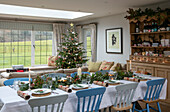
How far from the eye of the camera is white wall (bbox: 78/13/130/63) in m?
7.26

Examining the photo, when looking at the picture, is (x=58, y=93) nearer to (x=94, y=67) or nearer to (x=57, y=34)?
(x=94, y=67)

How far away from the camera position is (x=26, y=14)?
771 cm

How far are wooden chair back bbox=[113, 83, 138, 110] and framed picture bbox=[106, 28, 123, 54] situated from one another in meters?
4.35

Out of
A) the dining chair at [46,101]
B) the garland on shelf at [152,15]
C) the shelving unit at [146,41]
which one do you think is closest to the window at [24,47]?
the shelving unit at [146,41]

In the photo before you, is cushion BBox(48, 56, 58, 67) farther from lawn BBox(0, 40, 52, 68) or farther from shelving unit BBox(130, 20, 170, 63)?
shelving unit BBox(130, 20, 170, 63)

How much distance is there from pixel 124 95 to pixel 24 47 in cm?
689

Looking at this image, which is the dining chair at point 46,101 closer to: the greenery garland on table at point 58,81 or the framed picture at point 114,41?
the greenery garland on table at point 58,81

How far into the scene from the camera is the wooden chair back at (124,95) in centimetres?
303

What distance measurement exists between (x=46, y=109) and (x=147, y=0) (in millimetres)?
4308

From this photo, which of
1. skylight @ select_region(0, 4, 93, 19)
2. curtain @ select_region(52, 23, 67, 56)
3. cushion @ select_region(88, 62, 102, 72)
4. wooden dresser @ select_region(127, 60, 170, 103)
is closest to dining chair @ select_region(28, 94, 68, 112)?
wooden dresser @ select_region(127, 60, 170, 103)

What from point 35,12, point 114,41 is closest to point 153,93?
point 114,41

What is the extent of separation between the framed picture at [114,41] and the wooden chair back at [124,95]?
14.3 feet

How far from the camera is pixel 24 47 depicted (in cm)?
916

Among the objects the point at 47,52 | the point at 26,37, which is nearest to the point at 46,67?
the point at 47,52
